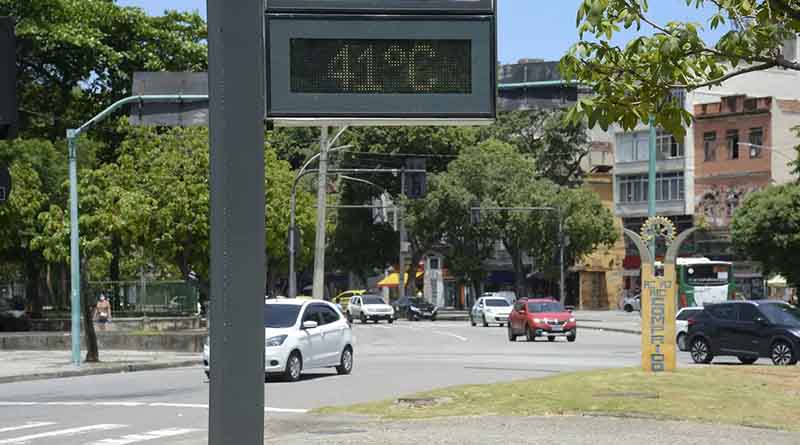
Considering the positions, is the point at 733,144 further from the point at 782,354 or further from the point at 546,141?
the point at 782,354

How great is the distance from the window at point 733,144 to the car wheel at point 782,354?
161 feet

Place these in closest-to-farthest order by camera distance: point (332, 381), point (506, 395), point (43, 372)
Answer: point (506, 395) < point (332, 381) < point (43, 372)

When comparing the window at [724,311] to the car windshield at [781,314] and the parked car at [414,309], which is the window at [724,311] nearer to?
the car windshield at [781,314]

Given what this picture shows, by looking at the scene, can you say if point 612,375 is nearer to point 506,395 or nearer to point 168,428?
point 506,395

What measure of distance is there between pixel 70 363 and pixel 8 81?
2890 centimetres

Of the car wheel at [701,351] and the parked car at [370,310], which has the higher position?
the car wheel at [701,351]

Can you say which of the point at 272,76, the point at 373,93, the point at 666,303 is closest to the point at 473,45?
the point at 373,93

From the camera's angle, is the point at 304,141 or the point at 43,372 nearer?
the point at 43,372

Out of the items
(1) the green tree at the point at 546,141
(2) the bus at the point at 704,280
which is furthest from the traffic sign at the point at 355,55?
(1) the green tree at the point at 546,141

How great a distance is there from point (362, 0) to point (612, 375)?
1670 centimetres

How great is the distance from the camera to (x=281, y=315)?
27.6 m

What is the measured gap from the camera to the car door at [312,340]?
27312 millimetres

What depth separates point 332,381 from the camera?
88.0 feet

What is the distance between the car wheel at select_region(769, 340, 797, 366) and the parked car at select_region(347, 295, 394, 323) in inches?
1772
